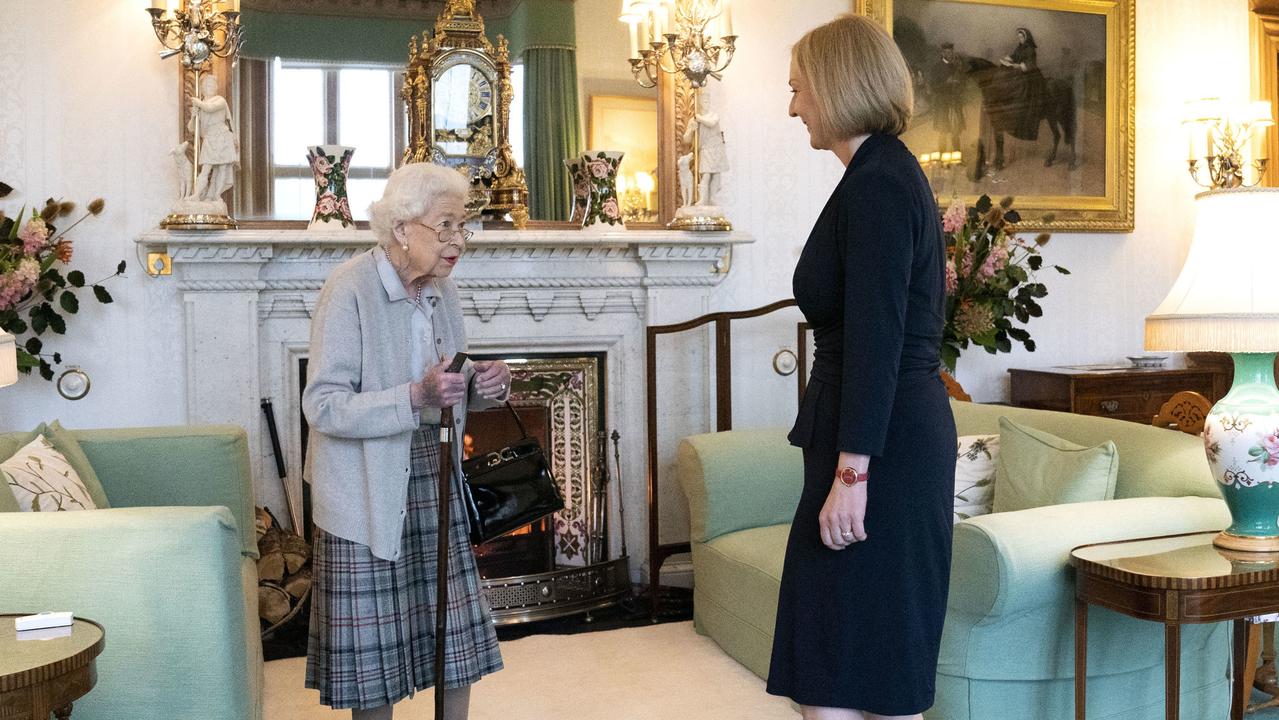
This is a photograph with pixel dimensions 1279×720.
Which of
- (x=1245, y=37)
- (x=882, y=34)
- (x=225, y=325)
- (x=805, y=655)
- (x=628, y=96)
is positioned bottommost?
(x=805, y=655)

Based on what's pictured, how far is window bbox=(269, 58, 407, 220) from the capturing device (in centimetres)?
421

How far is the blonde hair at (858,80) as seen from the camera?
1845 mm

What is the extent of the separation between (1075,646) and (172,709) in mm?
1841

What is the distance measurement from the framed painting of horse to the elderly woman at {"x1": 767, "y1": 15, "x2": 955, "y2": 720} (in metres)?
3.22

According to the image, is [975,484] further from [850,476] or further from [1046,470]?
[850,476]

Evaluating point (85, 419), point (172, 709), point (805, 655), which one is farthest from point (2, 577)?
point (85, 419)

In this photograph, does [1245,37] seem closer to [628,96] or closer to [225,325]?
[628,96]

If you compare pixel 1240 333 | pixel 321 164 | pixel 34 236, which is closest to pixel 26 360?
pixel 34 236

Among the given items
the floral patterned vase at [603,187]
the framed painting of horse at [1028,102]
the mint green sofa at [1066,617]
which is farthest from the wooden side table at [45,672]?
the framed painting of horse at [1028,102]

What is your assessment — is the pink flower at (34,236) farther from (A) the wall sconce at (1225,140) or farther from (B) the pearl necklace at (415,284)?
(A) the wall sconce at (1225,140)

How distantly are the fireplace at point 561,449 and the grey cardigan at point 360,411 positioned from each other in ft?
7.14

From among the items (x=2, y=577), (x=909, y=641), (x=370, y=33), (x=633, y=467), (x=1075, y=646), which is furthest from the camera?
(x=633, y=467)

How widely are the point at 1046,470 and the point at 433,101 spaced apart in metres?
2.60

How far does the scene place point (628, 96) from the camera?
4.57m
